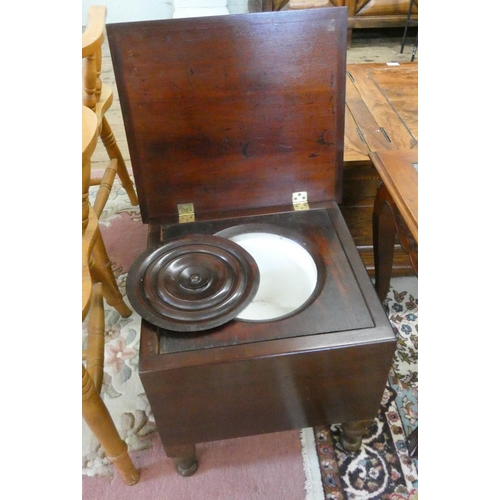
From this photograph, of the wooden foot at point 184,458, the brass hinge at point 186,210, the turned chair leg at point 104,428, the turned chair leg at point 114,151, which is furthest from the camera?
the turned chair leg at point 114,151

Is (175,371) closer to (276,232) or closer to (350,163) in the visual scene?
(276,232)

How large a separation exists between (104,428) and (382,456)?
56 centimetres

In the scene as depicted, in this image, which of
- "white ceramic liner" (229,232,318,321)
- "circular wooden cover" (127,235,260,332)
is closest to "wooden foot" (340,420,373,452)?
"white ceramic liner" (229,232,318,321)

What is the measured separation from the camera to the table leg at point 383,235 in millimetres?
944

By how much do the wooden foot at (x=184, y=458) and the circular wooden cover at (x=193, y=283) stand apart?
0.28 m

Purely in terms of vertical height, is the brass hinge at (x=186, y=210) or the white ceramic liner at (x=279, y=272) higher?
the brass hinge at (x=186, y=210)

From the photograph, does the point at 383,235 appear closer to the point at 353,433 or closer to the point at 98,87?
the point at 353,433

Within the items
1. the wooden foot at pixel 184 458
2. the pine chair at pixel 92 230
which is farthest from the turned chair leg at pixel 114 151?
the wooden foot at pixel 184 458

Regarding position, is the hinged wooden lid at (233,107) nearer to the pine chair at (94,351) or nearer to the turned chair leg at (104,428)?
the pine chair at (94,351)

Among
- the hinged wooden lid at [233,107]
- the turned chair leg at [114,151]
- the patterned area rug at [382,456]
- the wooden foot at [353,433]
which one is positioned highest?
the hinged wooden lid at [233,107]

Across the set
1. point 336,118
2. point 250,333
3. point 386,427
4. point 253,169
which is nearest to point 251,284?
point 250,333

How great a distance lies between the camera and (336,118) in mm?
896

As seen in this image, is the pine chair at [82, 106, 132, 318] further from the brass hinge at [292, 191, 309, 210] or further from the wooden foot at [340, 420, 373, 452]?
the wooden foot at [340, 420, 373, 452]

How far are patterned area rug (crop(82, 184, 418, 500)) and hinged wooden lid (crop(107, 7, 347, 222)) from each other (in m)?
0.43
